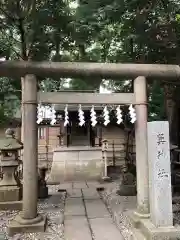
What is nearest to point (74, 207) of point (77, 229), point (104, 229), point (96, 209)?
point (96, 209)

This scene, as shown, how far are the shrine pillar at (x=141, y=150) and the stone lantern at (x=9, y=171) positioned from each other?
3.25m

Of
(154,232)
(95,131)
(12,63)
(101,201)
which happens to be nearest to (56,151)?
(95,131)

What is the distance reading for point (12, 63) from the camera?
5578 mm

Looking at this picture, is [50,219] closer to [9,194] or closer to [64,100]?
[9,194]

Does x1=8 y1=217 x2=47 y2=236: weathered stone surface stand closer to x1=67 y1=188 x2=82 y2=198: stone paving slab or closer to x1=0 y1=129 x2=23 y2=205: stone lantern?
x1=0 y1=129 x2=23 y2=205: stone lantern

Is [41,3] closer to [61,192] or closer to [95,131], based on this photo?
[61,192]

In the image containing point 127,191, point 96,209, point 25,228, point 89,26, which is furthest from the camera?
point 127,191

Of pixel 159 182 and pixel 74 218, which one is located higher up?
pixel 159 182

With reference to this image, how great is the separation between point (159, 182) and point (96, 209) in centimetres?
271

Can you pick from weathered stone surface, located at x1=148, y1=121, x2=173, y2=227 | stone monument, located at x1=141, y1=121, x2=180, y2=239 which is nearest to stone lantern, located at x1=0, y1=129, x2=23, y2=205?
stone monument, located at x1=141, y1=121, x2=180, y2=239

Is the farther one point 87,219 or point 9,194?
point 9,194

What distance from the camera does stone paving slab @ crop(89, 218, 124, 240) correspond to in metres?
5.16

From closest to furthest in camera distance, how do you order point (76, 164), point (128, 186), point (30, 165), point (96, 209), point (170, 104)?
point (30, 165), point (96, 209), point (128, 186), point (170, 104), point (76, 164)

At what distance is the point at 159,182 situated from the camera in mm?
4945
